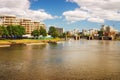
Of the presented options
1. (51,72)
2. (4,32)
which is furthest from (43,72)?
(4,32)

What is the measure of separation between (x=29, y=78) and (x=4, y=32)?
511 feet

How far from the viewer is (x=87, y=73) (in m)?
50.9

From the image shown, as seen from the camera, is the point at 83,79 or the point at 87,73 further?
the point at 87,73

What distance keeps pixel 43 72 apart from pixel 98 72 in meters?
10.6

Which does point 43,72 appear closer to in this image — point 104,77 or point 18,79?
point 18,79

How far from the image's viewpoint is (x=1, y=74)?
158 feet

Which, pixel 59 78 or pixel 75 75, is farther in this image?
pixel 75 75

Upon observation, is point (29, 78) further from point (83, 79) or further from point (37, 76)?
point (83, 79)

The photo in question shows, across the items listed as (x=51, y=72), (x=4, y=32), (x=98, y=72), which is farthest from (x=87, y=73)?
(x=4, y=32)

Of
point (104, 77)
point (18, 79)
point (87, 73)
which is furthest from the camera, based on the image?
point (87, 73)

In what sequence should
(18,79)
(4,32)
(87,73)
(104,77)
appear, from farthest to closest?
(4,32)
(87,73)
(104,77)
(18,79)

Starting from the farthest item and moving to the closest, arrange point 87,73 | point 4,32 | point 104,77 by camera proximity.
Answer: point 4,32, point 87,73, point 104,77

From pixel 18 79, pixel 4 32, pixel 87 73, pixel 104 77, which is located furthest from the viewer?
pixel 4 32

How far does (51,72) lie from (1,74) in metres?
9.44
